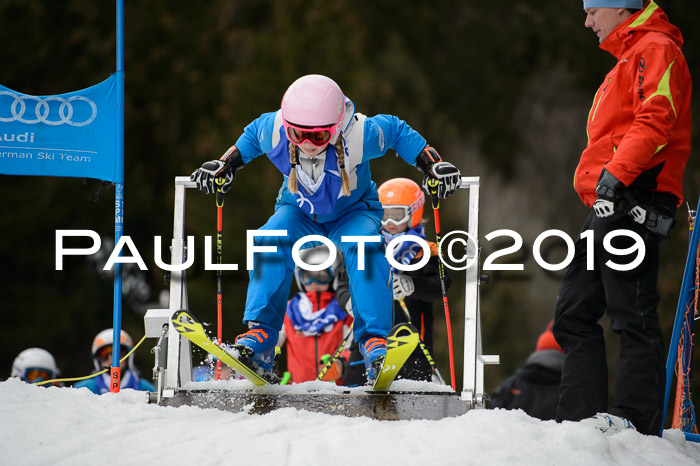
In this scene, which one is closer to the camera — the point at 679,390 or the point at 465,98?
the point at 679,390

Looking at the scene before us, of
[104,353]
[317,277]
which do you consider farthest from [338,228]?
[104,353]

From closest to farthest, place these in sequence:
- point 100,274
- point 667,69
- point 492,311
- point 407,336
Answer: point 667,69 < point 407,336 < point 492,311 < point 100,274

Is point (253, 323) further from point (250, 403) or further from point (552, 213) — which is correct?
point (552, 213)

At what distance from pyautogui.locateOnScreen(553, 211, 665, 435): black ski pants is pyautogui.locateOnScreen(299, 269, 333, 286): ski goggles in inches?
106

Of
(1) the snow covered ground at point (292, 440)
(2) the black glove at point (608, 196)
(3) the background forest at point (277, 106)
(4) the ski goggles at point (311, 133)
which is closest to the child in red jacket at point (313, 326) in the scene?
(4) the ski goggles at point (311, 133)

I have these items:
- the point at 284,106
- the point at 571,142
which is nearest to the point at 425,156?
the point at 284,106

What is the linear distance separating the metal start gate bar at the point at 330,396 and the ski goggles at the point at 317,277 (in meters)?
1.81

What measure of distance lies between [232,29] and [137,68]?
1.83 m

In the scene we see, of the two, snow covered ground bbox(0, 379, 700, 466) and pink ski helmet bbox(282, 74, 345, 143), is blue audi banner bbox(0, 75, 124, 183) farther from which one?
snow covered ground bbox(0, 379, 700, 466)

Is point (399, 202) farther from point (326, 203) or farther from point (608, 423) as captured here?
point (608, 423)

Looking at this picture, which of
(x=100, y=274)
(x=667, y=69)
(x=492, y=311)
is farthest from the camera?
(x=100, y=274)

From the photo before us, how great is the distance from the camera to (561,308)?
3521 mm

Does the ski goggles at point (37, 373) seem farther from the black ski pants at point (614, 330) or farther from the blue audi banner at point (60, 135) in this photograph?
the black ski pants at point (614, 330)

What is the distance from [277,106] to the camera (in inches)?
508
